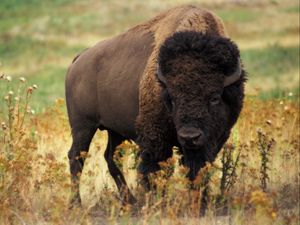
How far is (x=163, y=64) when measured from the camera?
303 inches

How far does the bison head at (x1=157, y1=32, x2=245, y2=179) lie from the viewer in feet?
23.9

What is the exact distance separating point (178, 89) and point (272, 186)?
2102 mm

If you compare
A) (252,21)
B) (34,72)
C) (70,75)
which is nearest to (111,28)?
(252,21)

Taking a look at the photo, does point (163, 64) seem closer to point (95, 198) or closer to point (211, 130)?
point (211, 130)

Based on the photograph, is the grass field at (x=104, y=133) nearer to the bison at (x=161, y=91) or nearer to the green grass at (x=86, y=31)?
the green grass at (x=86, y=31)

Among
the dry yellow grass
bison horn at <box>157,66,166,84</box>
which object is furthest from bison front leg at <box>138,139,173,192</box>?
bison horn at <box>157,66,166,84</box>

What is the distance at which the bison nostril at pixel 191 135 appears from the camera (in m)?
7.09

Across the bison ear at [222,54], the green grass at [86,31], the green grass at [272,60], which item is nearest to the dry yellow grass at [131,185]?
the bison ear at [222,54]

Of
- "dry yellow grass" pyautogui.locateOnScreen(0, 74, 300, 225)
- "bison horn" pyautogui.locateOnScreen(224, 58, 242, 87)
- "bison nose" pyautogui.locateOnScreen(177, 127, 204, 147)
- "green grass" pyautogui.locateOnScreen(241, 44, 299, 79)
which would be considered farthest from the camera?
"green grass" pyautogui.locateOnScreen(241, 44, 299, 79)

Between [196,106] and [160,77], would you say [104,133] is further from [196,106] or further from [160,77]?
[196,106]

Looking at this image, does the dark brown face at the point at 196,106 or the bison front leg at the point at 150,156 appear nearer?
the dark brown face at the point at 196,106

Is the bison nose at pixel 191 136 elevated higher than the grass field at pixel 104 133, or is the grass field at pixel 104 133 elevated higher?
the bison nose at pixel 191 136

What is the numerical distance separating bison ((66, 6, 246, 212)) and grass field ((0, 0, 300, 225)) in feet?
0.93

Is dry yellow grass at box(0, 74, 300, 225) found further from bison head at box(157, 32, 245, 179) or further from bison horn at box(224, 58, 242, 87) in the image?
bison horn at box(224, 58, 242, 87)
